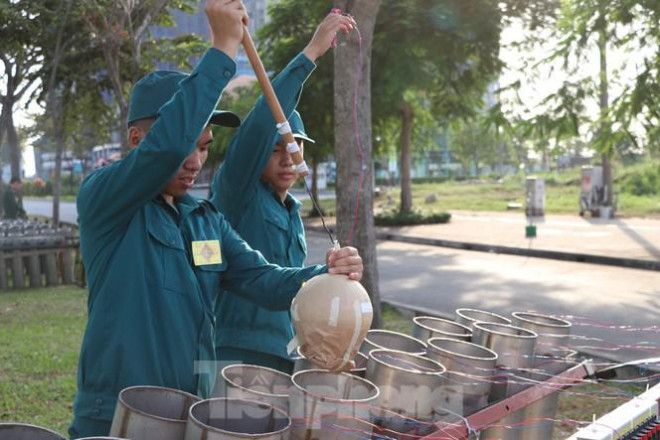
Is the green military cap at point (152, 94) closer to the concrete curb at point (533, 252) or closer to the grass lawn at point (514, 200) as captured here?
the concrete curb at point (533, 252)

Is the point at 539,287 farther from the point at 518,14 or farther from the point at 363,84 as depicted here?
the point at 518,14

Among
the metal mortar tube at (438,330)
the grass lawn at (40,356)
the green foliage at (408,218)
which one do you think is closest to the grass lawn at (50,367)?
the grass lawn at (40,356)

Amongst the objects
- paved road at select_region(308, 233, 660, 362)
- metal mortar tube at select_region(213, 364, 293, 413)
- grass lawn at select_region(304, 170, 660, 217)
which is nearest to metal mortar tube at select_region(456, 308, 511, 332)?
metal mortar tube at select_region(213, 364, 293, 413)

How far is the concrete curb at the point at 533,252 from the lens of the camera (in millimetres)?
12394

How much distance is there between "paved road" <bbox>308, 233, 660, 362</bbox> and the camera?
286 inches

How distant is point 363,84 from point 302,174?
504 cm

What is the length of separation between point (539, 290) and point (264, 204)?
26.0 ft

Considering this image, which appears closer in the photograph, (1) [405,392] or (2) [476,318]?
(1) [405,392]

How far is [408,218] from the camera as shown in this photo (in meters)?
21.1

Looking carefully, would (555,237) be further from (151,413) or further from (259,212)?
(151,413)

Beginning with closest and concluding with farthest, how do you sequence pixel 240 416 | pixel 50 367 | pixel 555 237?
pixel 240 416 < pixel 50 367 < pixel 555 237

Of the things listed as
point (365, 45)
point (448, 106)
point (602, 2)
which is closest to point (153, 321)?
point (365, 45)

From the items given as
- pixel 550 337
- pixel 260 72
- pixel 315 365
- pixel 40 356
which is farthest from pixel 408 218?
pixel 260 72

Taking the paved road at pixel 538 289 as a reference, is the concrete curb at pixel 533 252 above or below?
above
